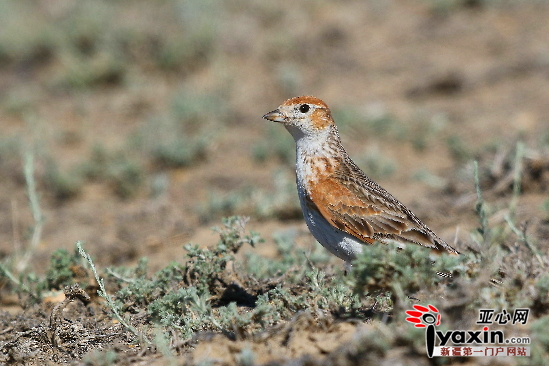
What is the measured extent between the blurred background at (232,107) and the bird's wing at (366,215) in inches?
80.1

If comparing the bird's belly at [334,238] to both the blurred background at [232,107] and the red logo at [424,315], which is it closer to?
the red logo at [424,315]

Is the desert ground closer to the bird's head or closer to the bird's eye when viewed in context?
the bird's head

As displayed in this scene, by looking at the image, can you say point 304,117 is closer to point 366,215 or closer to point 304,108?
point 304,108

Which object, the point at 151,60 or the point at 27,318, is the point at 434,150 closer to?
the point at 151,60

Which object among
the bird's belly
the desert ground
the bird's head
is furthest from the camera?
the bird's head

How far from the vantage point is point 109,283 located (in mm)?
5918

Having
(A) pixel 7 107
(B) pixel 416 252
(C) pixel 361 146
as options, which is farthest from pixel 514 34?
(B) pixel 416 252

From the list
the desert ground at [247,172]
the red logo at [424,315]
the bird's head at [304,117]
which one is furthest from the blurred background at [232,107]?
the red logo at [424,315]

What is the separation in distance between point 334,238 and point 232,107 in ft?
22.7

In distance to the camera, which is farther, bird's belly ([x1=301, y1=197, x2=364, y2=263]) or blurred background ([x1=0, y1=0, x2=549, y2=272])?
blurred background ([x1=0, y1=0, x2=549, y2=272])

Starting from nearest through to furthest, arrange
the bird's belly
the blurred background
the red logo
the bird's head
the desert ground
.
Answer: the red logo < the desert ground < the bird's belly < the bird's head < the blurred background

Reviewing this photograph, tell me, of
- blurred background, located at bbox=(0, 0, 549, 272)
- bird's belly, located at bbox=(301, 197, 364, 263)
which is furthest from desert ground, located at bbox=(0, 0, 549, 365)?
bird's belly, located at bbox=(301, 197, 364, 263)

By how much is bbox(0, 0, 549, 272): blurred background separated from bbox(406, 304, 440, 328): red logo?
3.41 meters

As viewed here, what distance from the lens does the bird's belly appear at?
5.00 metres
